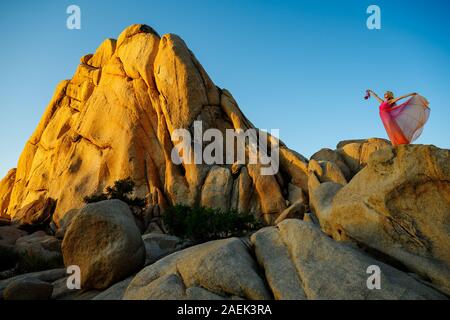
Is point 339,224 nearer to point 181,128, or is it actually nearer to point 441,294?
point 441,294

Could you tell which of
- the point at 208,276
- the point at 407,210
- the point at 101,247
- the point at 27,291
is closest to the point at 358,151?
the point at 407,210

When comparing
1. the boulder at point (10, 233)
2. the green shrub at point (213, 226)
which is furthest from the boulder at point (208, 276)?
A: the boulder at point (10, 233)

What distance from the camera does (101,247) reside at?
37.7 ft

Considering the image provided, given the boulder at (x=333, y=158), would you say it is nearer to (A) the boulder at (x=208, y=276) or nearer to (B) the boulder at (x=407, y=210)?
(B) the boulder at (x=407, y=210)

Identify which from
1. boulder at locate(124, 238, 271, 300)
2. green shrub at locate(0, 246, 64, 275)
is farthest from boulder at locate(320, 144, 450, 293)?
green shrub at locate(0, 246, 64, 275)

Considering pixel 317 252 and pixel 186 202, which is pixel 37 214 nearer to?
pixel 186 202

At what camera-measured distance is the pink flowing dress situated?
1185 centimetres

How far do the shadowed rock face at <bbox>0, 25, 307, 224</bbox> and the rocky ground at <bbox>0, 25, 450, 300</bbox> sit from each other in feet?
0.49

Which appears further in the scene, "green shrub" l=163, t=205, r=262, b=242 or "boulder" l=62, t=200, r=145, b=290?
"green shrub" l=163, t=205, r=262, b=242

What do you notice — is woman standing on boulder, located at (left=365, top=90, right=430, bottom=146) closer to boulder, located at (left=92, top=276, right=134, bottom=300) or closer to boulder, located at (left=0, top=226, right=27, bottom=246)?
boulder, located at (left=92, top=276, right=134, bottom=300)

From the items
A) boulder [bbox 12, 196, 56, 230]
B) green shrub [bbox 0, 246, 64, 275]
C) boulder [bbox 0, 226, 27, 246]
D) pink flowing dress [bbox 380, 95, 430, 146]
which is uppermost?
pink flowing dress [bbox 380, 95, 430, 146]

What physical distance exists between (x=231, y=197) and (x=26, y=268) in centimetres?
1671

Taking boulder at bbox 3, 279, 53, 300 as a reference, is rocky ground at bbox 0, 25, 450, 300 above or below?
above

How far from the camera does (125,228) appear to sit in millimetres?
11688
